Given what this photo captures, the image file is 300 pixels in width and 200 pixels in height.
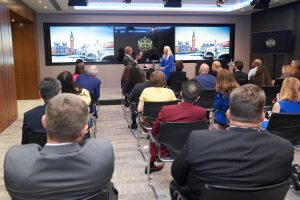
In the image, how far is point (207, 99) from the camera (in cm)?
480

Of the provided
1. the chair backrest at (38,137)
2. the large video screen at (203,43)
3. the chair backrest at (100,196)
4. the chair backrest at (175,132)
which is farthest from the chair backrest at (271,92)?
the large video screen at (203,43)

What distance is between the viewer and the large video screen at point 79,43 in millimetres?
10625

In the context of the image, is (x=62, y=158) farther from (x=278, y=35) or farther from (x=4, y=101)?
(x=278, y=35)

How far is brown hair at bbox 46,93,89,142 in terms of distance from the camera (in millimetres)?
1379

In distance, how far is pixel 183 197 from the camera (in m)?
1.82

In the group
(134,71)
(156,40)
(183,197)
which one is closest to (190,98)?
(183,197)

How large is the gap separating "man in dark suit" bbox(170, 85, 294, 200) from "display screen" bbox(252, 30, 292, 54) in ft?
27.1

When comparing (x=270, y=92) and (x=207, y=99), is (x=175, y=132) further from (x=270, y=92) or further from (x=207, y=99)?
(x=270, y=92)

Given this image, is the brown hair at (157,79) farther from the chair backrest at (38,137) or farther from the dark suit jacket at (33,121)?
the chair backrest at (38,137)

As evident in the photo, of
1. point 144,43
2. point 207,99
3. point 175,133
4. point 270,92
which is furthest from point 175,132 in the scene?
point 144,43

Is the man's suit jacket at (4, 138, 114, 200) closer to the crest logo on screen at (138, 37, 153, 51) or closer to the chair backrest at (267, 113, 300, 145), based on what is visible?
the chair backrest at (267, 113, 300, 145)

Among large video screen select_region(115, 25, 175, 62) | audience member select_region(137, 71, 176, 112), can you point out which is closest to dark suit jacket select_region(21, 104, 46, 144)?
audience member select_region(137, 71, 176, 112)

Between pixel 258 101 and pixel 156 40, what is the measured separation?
995cm

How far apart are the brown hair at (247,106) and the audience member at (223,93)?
7.25 feet
